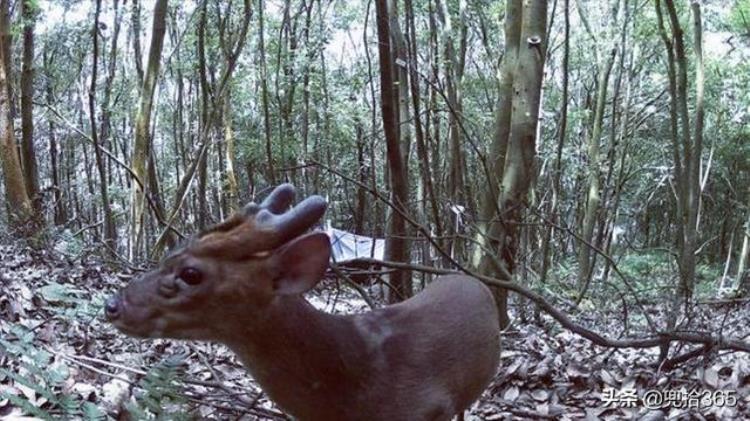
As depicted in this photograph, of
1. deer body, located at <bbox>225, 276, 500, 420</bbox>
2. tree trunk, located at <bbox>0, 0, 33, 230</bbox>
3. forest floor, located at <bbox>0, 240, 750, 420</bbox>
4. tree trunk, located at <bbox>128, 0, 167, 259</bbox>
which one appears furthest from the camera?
tree trunk, located at <bbox>0, 0, 33, 230</bbox>

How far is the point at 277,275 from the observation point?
2.33m

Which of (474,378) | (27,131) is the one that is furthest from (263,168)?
(474,378)

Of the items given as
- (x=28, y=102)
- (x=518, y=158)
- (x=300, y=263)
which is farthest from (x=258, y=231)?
(x=28, y=102)

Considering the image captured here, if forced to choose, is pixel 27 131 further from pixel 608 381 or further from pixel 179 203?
pixel 608 381

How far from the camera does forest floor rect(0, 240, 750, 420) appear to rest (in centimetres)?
326

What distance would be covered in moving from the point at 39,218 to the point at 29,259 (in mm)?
1439

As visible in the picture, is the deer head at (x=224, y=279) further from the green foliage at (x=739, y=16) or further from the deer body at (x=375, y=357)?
the green foliage at (x=739, y=16)

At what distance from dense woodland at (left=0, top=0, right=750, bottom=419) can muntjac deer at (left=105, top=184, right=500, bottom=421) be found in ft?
1.37

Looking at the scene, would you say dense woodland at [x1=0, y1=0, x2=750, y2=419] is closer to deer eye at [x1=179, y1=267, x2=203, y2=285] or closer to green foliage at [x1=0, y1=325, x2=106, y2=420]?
green foliage at [x1=0, y1=325, x2=106, y2=420]

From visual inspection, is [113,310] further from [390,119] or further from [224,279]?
[390,119]

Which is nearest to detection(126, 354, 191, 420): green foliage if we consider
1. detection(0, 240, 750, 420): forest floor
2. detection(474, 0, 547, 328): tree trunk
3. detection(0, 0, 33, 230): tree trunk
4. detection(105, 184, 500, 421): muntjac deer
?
detection(0, 240, 750, 420): forest floor

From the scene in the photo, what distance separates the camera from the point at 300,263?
7.64ft

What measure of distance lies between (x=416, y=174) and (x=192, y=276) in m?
15.0

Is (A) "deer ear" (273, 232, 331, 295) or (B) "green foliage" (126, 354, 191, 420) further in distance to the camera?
(B) "green foliage" (126, 354, 191, 420)
